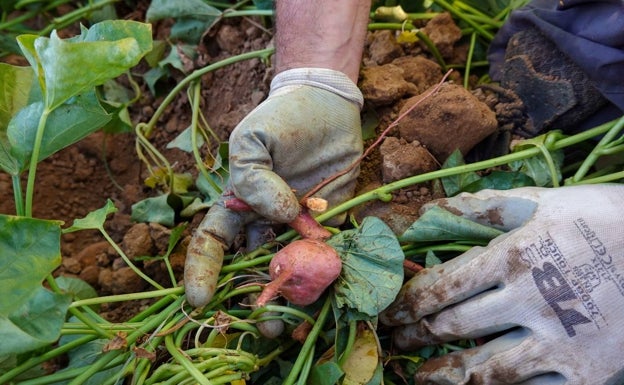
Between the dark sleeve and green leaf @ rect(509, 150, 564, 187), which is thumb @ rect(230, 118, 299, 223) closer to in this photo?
green leaf @ rect(509, 150, 564, 187)

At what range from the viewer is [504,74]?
4.08ft

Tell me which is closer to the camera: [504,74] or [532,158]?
[532,158]

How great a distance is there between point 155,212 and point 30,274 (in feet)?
1.80

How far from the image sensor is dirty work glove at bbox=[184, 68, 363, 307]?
3.07ft

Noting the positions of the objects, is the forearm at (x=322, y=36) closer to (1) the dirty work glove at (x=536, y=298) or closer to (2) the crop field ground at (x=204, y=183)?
(2) the crop field ground at (x=204, y=183)

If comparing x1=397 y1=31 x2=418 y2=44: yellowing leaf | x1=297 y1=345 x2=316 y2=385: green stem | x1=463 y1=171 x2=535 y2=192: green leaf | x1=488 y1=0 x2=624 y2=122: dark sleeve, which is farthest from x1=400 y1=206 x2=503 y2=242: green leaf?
x1=397 y1=31 x2=418 y2=44: yellowing leaf

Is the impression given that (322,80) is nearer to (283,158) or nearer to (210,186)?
(283,158)

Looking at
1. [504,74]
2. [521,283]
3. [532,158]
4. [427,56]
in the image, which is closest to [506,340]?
[521,283]

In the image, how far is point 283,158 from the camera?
1.02 metres

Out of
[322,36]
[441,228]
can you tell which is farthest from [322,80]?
[441,228]

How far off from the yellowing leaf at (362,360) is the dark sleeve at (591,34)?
628mm

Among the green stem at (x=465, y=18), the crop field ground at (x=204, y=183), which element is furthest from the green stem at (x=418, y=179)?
the green stem at (x=465, y=18)

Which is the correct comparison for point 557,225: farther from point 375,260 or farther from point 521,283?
point 375,260

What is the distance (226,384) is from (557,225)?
0.59m
